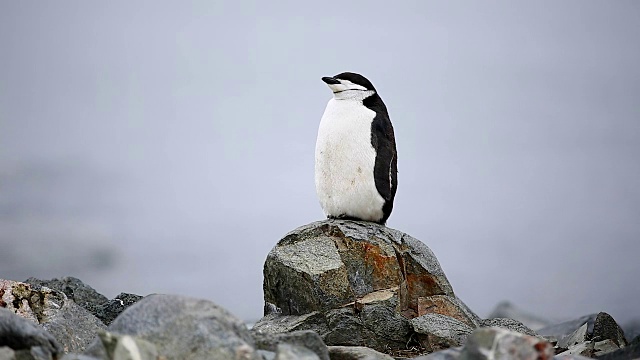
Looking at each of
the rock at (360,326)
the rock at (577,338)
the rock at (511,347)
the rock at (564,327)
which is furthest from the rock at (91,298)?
the rock at (564,327)

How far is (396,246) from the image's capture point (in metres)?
8.25

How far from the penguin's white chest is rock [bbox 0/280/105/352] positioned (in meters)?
2.75

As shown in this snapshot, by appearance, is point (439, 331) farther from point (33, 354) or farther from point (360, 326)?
point (33, 354)

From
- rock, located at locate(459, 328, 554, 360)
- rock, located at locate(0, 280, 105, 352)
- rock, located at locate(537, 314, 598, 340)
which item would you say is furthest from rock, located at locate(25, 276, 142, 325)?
rock, located at locate(537, 314, 598, 340)

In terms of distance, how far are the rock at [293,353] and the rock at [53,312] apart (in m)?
2.58

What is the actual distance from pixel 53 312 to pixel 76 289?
7.99 ft

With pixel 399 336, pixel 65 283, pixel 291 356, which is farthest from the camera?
pixel 65 283

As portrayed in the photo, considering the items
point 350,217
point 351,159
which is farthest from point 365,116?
point 350,217

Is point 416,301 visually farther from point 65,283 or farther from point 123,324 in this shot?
point 123,324

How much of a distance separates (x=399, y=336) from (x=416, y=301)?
2.34ft

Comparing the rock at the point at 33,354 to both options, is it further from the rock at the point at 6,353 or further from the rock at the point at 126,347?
the rock at the point at 126,347

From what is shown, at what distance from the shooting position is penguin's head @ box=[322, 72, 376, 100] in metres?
8.58

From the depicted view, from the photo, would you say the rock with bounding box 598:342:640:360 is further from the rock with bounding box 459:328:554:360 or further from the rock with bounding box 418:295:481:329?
the rock with bounding box 418:295:481:329

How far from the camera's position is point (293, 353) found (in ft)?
14.0
